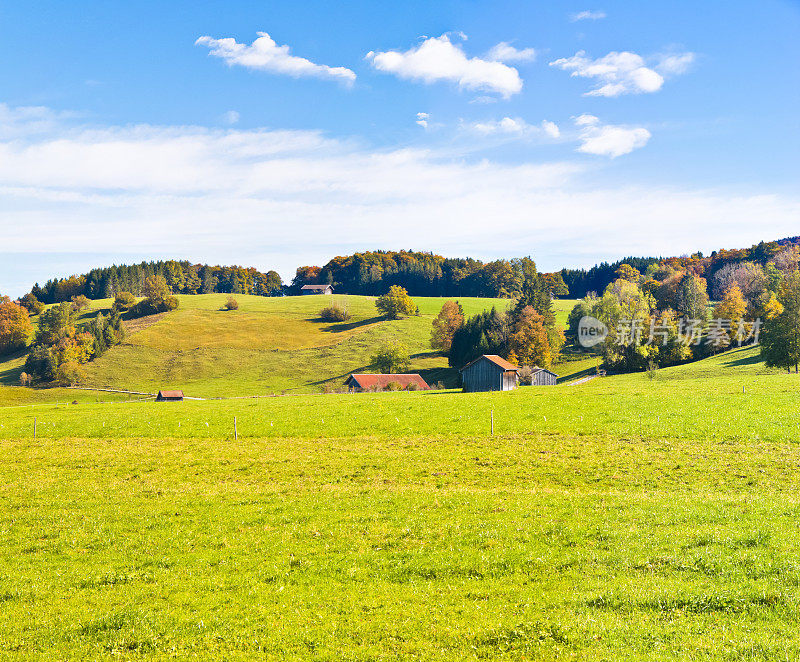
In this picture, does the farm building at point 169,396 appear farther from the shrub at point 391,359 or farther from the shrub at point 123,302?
the shrub at point 123,302

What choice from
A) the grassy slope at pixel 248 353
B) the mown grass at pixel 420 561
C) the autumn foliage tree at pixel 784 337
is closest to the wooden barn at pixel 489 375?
the grassy slope at pixel 248 353

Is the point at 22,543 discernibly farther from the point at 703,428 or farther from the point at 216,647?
the point at 703,428

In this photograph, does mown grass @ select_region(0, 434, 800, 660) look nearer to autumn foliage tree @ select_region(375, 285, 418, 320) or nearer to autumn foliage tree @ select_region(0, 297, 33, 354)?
autumn foliage tree @ select_region(0, 297, 33, 354)

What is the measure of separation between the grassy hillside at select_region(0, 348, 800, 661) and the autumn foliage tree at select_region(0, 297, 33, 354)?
470 ft

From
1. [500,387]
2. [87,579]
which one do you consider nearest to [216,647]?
[87,579]

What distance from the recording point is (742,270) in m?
159

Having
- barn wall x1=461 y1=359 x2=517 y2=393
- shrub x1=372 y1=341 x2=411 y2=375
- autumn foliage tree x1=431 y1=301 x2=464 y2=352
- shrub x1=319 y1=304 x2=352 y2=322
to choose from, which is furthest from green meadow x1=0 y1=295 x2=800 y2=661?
shrub x1=319 y1=304 x2=352 y2=322

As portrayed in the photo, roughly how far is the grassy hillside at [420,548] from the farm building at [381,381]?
70674 millimetres

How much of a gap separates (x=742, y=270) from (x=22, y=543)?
184339 mm

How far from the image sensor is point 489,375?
92.5m

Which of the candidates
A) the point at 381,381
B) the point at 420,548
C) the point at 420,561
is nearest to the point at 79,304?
the point at 381,381

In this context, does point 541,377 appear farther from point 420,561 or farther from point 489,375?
point 420,561

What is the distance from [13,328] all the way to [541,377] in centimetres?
14677

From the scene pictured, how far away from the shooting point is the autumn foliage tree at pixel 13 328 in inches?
5896
